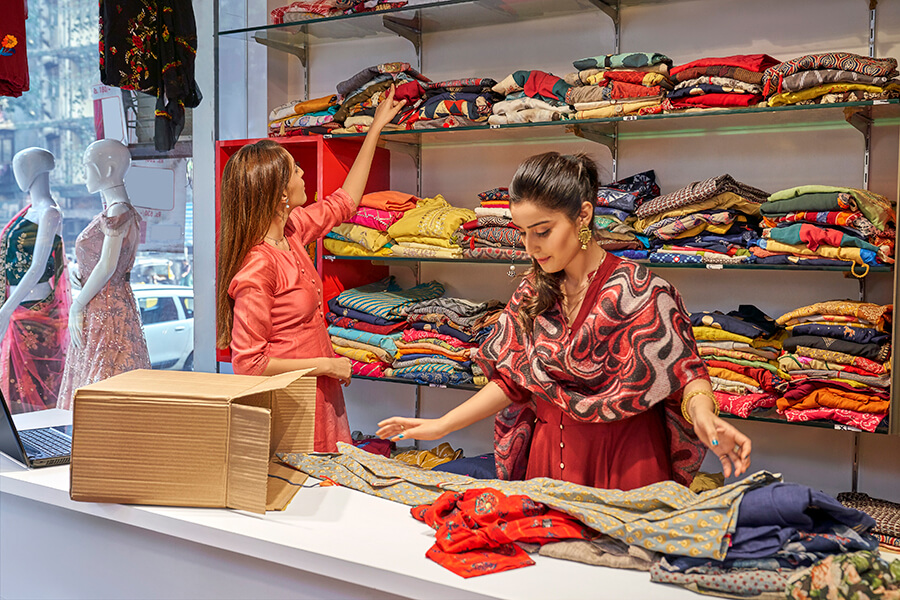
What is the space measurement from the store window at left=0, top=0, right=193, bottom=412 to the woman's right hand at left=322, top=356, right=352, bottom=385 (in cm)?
180

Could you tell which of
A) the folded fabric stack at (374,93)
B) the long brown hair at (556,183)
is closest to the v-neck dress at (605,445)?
the long brown hair at (556,183)

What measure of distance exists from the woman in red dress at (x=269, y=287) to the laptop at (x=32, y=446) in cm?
56

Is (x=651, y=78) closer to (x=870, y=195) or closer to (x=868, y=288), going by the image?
(x=870, y=195)

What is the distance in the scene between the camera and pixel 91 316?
3.83 meters

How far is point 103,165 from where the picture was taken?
3881 millimetres

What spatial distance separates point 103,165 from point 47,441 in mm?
2236

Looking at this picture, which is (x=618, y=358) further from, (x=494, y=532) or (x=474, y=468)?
(x=474, y=468)

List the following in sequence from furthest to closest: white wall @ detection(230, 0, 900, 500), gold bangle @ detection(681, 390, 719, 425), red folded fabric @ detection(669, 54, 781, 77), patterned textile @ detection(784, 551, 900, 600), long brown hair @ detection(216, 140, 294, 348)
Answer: white wall @ detection(230, 0, 900, 500)
red folded fabric @ detection(669, 54, 781, 77)
long brown hair @ detection(216, 140, 294, 348)
gold bangle @ detection(681, 390, 719, 425)
patterned textile @ detection(784, 551, 900, 600)

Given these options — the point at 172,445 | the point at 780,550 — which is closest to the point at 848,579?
the point at 780,550

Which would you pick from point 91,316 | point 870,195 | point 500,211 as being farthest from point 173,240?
point 870,195

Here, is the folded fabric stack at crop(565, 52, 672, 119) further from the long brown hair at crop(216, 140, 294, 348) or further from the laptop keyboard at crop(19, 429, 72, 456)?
the laptop keyboard at crop(19, 429, 72, 456)

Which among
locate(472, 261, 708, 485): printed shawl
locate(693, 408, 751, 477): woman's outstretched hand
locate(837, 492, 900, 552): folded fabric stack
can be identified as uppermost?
locate(472, 261, 708, 485): printed shawl

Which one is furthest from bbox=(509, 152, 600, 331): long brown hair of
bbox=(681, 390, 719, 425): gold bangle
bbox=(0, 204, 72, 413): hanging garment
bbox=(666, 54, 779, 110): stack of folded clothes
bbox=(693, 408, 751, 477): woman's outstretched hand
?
bbox=(0, 204, 72, 413): hanging garment

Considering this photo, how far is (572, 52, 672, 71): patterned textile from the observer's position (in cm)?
279
